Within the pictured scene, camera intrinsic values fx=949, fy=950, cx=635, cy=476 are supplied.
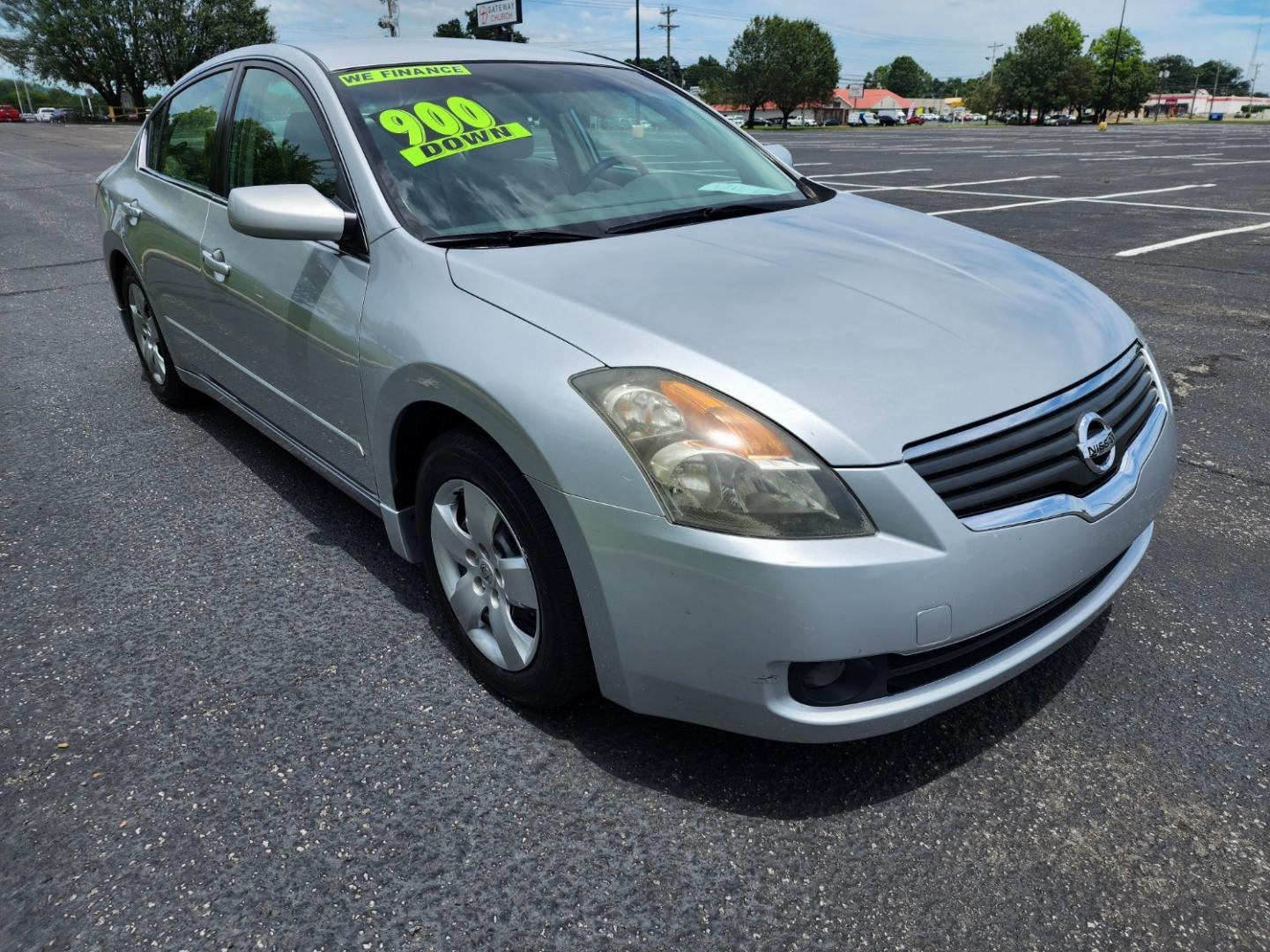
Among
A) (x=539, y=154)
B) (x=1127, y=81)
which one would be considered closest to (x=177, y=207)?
(x=539, y=154)

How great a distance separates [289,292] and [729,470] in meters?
1.68

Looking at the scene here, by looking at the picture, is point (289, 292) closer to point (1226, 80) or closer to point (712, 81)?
point (712, 81)

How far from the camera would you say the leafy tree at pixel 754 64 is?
83.8 metres

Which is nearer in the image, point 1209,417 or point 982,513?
point 982,513

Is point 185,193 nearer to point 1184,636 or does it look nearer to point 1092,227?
point 1184,636

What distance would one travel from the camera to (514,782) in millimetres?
2133

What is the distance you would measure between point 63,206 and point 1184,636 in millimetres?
15171

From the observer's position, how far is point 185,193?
3670mm

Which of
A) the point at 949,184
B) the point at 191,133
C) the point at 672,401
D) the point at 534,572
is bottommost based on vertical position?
the point at 534,572

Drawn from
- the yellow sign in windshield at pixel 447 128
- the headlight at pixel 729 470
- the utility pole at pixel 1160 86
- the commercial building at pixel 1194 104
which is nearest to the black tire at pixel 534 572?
the headlight at pixel 729 470

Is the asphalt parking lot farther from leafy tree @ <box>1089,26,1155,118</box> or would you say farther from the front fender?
leafy tree @ <box>1089,26,1155,118</box>

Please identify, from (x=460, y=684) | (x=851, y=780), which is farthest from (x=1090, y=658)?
(x=460, y=684)

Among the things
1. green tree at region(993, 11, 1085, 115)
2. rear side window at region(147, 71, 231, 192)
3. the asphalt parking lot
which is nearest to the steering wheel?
the asphalt parking lot

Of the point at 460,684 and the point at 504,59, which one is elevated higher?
the point at 504,59
